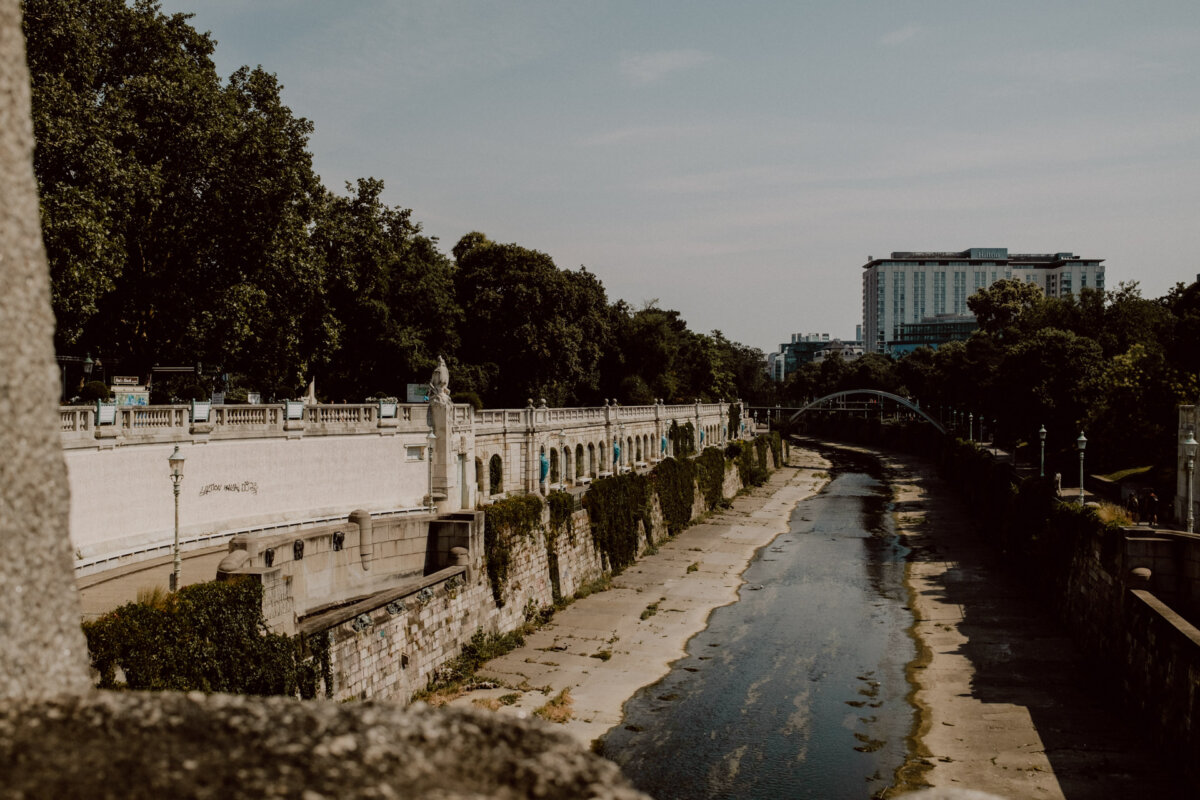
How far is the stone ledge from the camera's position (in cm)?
471

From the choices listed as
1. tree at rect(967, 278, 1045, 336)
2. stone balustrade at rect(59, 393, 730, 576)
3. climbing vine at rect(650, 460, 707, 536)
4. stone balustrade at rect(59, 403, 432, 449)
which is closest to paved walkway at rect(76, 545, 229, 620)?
stone balustrade at rect(59, 393, 730, 576)

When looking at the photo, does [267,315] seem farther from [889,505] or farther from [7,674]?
[889,505]

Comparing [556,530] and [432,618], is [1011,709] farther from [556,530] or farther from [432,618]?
[556,530]

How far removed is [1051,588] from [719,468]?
114ft

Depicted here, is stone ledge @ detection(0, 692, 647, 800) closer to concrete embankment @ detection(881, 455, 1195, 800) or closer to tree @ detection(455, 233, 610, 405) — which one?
concrete embankment @ detection(881, 455, 1195, 800)

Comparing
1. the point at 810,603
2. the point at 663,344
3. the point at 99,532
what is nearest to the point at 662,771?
the point at 99,532

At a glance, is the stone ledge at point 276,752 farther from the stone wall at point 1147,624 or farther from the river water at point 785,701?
the stone wall at point 1147,624

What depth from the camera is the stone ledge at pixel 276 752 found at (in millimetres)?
4707

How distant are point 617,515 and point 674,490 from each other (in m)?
11.8

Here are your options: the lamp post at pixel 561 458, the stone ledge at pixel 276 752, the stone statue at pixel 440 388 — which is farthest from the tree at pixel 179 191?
the stone ledge at pixel 276 752

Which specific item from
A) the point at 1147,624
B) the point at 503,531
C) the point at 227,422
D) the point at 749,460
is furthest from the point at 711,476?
the point at 1147,624

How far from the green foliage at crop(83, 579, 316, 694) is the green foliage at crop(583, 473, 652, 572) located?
2168 cm

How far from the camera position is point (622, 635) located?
111 feet

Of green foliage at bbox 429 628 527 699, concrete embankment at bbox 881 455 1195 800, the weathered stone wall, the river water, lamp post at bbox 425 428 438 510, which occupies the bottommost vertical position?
the river water
